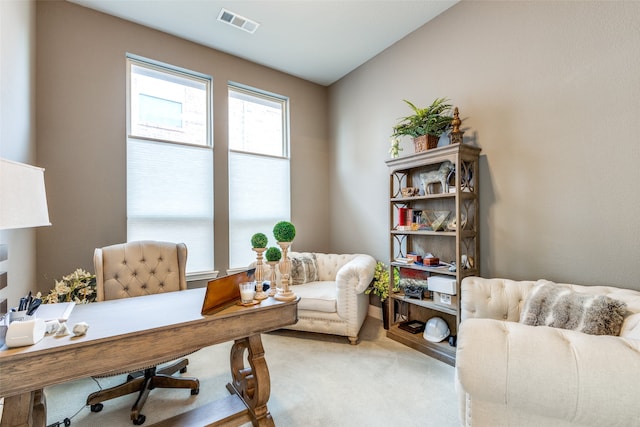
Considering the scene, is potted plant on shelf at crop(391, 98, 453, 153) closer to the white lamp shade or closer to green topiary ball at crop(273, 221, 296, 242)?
green topiary ball at crop(273, 221, 296, 242)

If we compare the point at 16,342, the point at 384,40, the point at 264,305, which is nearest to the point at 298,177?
the point at 384,40

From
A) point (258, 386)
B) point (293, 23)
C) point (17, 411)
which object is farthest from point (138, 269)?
point (293, 23)

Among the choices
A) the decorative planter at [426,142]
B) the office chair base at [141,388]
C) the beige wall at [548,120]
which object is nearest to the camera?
the office chair base at [141,388]

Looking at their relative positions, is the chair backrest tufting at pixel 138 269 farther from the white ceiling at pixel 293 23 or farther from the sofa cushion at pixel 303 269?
the white ceiling at pixel 293 23

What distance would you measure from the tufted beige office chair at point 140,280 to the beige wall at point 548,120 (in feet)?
8.69

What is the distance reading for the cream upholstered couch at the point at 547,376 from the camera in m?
0.85

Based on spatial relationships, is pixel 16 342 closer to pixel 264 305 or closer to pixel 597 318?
pixel 264 305

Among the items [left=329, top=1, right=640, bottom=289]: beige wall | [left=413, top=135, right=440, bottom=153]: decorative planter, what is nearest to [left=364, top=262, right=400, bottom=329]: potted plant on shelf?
[left=329, top=1, right=640, bottom=289]: beige wall

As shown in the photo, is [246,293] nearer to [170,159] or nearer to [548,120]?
[170,159]

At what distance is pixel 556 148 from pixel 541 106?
0.36 metres

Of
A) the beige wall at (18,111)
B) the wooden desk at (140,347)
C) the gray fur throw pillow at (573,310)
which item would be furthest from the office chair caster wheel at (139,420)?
the gray fur throw pillow at (573,310)

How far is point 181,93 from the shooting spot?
127 inches

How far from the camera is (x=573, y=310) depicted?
1458 millimetres

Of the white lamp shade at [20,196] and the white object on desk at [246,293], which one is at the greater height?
the white lamp shade at [20,196]
